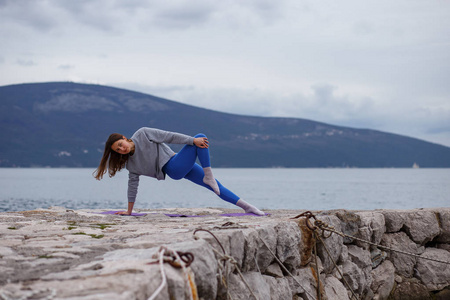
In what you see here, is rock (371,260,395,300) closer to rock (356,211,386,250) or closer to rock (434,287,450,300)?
rock (356,211,386,250)

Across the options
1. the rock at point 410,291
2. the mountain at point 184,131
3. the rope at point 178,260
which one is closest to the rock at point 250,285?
the rope at point 178,260

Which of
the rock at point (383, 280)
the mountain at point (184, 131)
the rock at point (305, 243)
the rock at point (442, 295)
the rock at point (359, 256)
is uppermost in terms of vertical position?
the mountain at point (184, 131)

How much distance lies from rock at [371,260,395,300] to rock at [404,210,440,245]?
2.07 ft

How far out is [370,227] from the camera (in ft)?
22.2

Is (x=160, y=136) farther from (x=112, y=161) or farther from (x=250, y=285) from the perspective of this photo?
(x=250, y=285)

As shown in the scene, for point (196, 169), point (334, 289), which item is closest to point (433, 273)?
point (334, 289)

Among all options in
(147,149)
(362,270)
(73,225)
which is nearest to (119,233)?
(73,225)

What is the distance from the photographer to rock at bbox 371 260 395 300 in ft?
22.5

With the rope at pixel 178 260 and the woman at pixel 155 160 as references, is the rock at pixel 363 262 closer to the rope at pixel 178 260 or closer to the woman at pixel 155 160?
the woman at pixel 155 160

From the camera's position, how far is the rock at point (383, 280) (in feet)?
22.5

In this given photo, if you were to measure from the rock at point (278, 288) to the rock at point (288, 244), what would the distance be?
221mm

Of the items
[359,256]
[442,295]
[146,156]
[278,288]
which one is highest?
[146,156]

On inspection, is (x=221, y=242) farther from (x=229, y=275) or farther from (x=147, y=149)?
(x=147, y=149)

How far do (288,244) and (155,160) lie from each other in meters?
2.68
